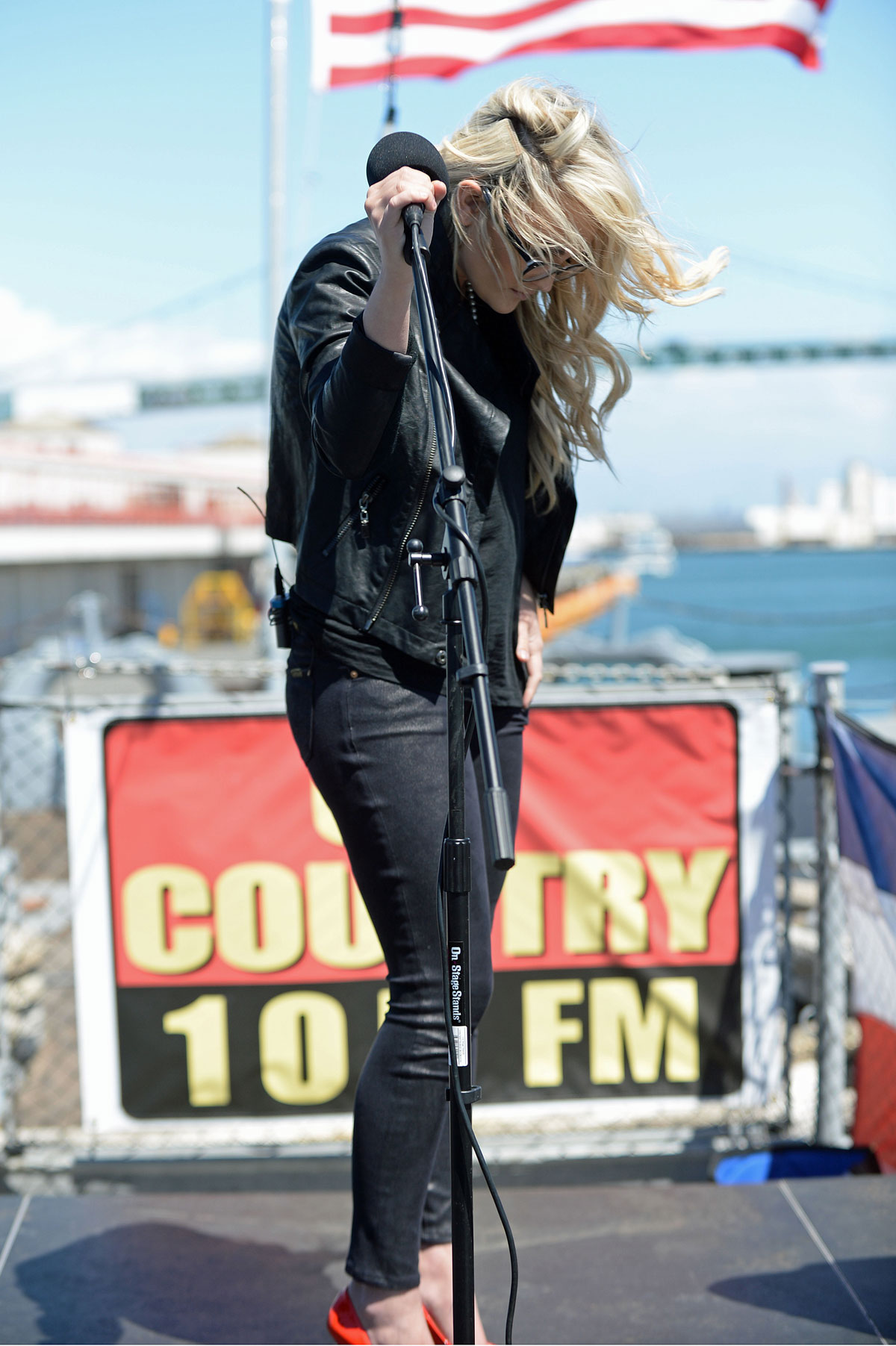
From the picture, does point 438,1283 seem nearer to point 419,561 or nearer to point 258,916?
point 419,561

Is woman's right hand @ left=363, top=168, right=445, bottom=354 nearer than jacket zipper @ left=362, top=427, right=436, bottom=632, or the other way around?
woman's right hand @ left=363, top=168, right=445, bottom=354

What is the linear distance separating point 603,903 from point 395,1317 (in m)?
1.65

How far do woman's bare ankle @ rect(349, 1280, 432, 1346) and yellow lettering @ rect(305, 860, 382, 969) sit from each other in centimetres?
146

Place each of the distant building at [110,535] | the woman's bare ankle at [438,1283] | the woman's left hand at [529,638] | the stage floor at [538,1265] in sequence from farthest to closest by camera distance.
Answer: the distant building at [110,535] → the stage floor at [538,1265] → the woman's left hand at [529,638] → the woman's bare ankle at [438,1283]

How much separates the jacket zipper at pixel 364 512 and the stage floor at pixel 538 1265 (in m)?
1.47

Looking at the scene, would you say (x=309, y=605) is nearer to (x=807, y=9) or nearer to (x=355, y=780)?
(x=355, y=780)

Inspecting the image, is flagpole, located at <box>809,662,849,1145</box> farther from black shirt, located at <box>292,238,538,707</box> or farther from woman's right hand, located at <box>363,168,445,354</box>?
woman's right hand, located at <box>363,168,445,354</box>

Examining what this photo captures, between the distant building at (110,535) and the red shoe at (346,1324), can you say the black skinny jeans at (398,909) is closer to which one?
the red shoe at (346,1324)

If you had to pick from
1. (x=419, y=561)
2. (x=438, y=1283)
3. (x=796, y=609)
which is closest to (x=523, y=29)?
(x=419, y=561)

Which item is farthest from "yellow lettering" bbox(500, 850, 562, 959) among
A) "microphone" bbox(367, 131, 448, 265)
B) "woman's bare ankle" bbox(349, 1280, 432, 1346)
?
"microphone" bbox(367, 131, 448, 265)

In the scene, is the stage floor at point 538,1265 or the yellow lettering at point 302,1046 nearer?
the stage floor at point 538,1265

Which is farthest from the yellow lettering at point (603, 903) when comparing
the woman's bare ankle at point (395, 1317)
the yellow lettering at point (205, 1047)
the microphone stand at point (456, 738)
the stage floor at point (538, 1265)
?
the microphone stand at point (456, 738)

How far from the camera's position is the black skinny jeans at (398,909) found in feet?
5.27

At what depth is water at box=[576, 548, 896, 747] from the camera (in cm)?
1571
